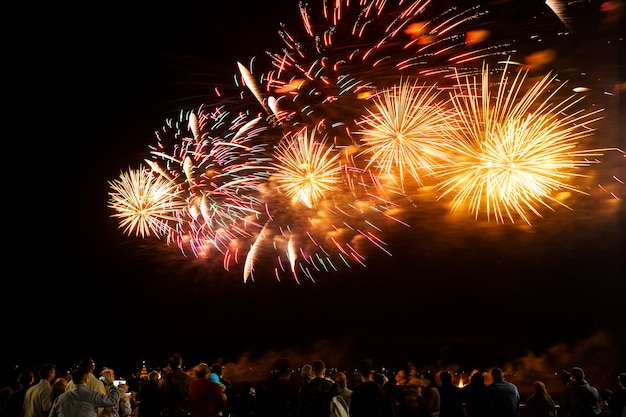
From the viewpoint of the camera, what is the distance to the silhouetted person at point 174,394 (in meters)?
7.11

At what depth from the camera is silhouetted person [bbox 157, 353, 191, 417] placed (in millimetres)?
7105

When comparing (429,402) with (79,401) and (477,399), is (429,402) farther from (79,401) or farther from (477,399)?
(79,401)

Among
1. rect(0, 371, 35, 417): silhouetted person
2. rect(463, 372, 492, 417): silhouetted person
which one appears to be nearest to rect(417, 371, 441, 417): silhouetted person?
rect(463, 372, 492, 417): silhouetted person

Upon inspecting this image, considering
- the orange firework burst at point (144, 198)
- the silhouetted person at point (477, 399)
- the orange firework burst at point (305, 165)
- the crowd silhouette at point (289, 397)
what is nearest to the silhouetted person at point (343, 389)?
the crowd silhouette at point (289, 397)

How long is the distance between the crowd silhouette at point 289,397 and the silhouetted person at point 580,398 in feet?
0.04

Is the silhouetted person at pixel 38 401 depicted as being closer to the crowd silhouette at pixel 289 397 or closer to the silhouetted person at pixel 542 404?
the crowd silhouette at pixel 289 397

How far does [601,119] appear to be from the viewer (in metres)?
22.2

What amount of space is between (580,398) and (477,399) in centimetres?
140

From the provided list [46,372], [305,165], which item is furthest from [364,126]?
[46,372]

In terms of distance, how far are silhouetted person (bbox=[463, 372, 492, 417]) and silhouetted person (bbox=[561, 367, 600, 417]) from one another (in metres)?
1.15

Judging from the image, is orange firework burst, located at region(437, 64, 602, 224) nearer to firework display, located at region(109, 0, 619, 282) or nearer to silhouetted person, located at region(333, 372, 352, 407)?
firework display, located at region(109, 0, 619, 282)

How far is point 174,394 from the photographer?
713 centimetres

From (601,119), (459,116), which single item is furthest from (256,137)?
(601,119)

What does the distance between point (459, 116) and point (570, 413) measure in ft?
29.9
